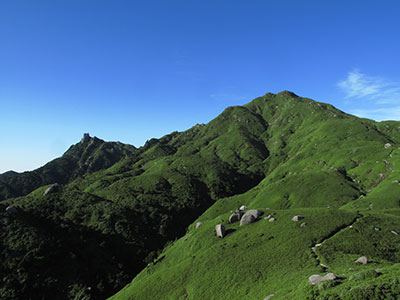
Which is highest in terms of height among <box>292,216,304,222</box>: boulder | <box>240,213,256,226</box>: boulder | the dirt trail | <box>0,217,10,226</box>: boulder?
<box>0,217,10,226</box>: boulder

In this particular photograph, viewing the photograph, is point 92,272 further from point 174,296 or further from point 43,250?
point 174,296

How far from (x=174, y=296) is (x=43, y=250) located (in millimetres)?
119639

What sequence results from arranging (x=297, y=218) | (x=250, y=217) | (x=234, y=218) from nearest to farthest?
(x=297, y=218) < (x=250, y=217) < (x=234, y=218)

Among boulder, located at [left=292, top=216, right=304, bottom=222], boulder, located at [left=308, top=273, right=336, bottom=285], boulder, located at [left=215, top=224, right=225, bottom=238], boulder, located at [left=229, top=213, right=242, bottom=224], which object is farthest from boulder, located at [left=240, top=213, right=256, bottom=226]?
boulder, located at [left=308, top=273, right=336, bottom=285]

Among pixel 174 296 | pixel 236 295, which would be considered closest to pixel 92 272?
pixel 174 296

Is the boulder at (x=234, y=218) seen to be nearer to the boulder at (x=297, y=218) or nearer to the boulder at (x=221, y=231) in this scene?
the boulder at (x=221, y=231)

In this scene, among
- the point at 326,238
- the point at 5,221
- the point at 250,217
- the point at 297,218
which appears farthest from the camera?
the point at 5,221

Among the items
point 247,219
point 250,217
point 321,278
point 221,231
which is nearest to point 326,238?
point 250,217

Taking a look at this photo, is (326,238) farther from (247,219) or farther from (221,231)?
(221,231)

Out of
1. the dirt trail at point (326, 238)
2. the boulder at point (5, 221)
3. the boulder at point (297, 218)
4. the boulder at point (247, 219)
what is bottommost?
the dirt trail at point (326, 238)

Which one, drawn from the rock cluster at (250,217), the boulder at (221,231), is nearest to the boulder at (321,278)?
the boulder at (221,231)

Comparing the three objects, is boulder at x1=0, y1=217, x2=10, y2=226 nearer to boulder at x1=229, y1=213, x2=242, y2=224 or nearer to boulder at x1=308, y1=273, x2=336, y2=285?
boulder at x1=229, y1=213, x2=242, y2=224

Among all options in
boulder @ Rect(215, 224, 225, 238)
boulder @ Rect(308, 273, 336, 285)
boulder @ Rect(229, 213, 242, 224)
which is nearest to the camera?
boulder @ Rect(308, 273, 336, 285)

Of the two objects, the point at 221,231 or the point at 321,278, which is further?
the point at 221,231
